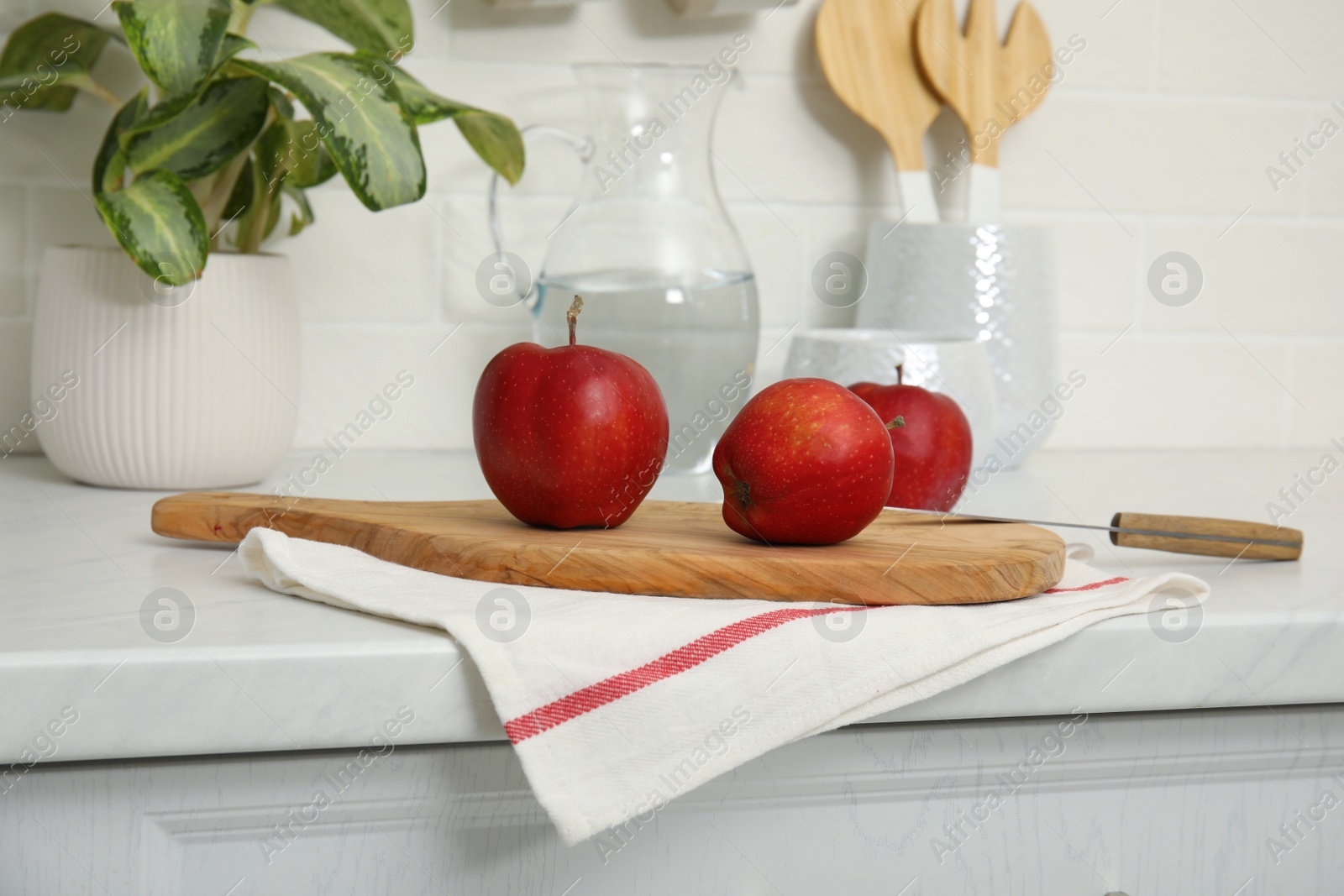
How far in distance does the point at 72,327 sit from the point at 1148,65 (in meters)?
0.97

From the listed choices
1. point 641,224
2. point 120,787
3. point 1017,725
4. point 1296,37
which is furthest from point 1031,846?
point 1296,37

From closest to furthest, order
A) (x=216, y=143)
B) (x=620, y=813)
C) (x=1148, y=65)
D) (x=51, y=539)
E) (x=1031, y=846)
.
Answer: (x=620, y=813), (x=1031, y=846), (x=51, y=539), (x=216, y=143), (x=1148, y=65)

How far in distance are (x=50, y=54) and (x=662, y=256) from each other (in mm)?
469

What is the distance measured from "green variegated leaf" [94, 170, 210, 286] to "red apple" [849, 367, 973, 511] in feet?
1.39

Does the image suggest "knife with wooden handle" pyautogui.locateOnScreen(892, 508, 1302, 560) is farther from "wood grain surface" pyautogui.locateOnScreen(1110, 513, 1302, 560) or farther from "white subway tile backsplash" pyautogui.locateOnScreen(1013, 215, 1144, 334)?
"white subway tile backsplash" pyautogui.locateOnScreen(1013, 215, 1144, 334)

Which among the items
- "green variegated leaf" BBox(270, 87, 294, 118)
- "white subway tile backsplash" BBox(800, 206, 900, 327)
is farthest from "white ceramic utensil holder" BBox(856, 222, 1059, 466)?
"green variegated leaf" BBox(270, 87, 294, 118)

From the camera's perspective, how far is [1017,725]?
51 centimetres

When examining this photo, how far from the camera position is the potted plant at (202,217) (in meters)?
0.68

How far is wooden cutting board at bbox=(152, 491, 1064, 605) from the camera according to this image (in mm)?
503

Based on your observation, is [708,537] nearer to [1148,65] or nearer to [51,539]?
[51,539]

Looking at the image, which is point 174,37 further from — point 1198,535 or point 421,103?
point 1198,535

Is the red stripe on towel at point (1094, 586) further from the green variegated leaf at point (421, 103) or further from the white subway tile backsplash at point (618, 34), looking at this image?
the white subway tile backsplash at point (618, 34)

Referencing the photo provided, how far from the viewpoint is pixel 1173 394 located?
116cm

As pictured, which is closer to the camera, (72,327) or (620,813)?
(620,813)
